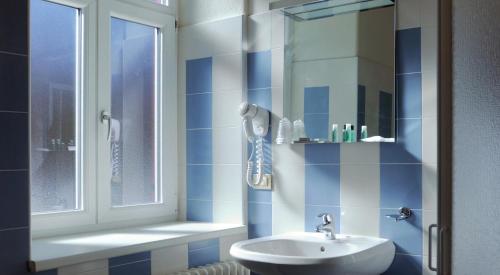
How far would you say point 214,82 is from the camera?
3182mm

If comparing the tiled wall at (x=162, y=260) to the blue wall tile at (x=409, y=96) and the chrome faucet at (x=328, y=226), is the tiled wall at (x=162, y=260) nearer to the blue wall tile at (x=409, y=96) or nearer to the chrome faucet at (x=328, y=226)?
the chrome faucet at (x=328, y=226)

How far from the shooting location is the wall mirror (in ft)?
8.61

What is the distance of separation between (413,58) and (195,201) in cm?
143

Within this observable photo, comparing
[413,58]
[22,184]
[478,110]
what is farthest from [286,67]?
[478,110]

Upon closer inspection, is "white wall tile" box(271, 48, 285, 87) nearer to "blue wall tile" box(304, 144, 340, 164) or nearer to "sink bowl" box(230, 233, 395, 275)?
"blue wall tile" box(304, 144, 340, 164)

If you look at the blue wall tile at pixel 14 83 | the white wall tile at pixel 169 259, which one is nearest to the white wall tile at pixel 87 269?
the white wall tile at pixel 169 259

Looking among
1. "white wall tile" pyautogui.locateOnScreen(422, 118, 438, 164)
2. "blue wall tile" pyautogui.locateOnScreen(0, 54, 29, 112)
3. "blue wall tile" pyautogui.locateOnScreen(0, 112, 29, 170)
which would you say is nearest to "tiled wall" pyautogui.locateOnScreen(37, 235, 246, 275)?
"blue wall tile" pyautogui.locateOnScreen(0, 112, 29, 170)

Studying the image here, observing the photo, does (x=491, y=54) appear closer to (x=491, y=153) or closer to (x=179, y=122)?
(x=491, y=153)

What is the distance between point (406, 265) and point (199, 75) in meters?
1.52

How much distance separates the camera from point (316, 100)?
285cm

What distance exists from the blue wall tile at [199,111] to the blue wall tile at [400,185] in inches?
41.3

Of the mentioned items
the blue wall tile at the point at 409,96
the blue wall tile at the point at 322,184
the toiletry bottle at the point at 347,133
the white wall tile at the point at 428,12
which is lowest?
the blue wall tile at the point at 322,184

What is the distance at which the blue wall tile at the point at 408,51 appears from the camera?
2557 mm

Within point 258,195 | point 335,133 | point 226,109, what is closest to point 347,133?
point 335,133
